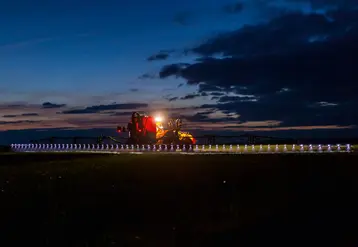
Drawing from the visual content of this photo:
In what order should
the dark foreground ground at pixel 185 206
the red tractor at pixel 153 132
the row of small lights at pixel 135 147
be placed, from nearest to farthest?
the dark foreground ground at pixel 185 206 < the row of small lights at pixel 135 147 < the red tractor at pixel 153 132

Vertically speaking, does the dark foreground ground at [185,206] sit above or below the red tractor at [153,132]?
below

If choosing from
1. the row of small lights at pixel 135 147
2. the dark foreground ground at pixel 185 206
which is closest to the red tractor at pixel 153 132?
the row of small lights at pixel 135 147

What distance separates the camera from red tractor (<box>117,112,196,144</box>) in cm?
8175

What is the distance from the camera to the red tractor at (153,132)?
81.8 m

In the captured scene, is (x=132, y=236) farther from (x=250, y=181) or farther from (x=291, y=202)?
(x=250, y=181)

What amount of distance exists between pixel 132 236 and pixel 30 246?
11.7 ft

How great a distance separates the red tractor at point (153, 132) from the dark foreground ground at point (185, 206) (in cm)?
3717

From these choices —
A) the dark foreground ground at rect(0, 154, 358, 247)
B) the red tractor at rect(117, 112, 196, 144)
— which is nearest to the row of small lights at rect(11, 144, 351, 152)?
the red tractor at rect(117, 112, 196, 144)

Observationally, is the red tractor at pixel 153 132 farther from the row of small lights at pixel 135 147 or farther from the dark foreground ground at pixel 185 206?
the dark foreground ground at pixel 185 206

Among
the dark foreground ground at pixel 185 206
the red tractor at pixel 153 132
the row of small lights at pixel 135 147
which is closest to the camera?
the dark foreground ground at pixel 185 206

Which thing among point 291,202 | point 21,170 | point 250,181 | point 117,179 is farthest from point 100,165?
point 291,202

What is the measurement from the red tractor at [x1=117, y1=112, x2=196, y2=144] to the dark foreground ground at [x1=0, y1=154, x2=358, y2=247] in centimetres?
3717

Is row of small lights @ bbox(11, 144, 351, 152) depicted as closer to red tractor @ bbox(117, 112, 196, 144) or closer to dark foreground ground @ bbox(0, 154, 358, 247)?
red tractor @ bbox(117, 112, 196, 144)

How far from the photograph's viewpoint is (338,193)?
94.4 feet
